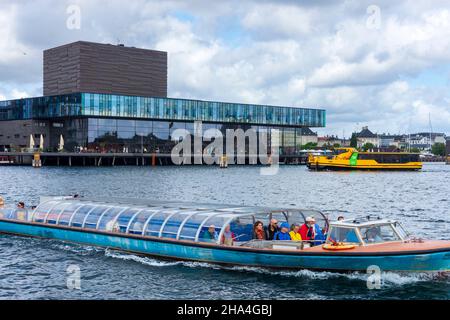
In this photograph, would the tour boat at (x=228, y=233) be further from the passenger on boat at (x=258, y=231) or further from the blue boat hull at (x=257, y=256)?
the passenger on boat at (x=258, y=231)

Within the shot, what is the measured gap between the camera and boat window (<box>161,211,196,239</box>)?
28.8 metres

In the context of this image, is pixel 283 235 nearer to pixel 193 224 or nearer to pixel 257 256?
pixel 257 256

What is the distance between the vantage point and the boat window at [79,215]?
110ft

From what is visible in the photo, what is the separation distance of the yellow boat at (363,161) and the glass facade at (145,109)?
37.7m

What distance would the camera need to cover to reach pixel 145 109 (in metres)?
167

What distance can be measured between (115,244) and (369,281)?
13140 millimetres

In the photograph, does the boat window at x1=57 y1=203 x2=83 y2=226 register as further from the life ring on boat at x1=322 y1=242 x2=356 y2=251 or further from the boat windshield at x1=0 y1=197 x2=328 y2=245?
the life ring on boat at x1=322 y1=242 x2=356 y2=251

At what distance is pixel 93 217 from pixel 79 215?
126 centimetres

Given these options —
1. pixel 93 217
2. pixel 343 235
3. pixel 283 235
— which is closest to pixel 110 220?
pixel 93 217

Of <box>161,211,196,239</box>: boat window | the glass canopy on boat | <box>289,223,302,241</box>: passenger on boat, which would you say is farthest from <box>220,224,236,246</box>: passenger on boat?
<box>289,223,302,241</box>: passenger on boat

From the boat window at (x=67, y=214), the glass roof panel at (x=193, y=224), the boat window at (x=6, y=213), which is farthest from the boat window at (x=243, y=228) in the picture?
the boat window at (x=6, y=213)

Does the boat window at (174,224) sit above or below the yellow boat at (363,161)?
below

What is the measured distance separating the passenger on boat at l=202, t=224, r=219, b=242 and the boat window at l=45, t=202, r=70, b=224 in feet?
36.6
